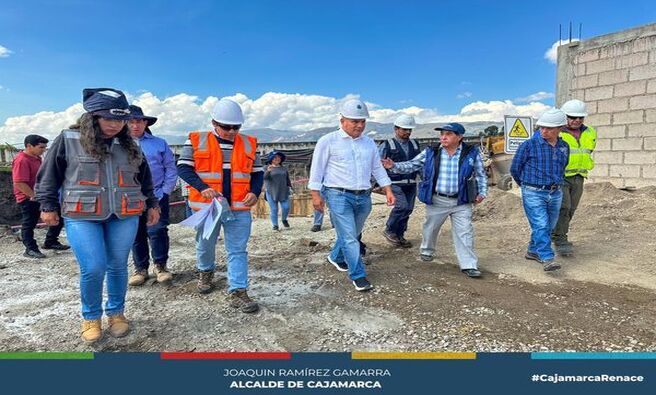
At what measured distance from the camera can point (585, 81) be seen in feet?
29.1

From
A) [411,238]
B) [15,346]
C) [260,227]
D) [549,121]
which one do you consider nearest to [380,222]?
[411,238]

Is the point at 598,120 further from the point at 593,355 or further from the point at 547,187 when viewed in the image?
the point at 593,355

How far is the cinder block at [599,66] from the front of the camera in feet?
27.8

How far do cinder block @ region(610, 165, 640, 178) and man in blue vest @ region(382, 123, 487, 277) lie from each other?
5.59 metres

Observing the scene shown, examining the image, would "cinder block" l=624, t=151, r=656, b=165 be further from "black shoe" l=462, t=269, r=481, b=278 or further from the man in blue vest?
"black shoe" l=462, t=269, r=481, b=278

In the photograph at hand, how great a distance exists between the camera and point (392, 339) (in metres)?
3.14

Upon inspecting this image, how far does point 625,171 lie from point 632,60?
2.06m

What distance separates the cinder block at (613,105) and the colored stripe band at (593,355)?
7.00 meters

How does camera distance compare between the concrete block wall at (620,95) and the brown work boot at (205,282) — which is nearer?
the brown work boot at (205,282)

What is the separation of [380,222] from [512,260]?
313 cm

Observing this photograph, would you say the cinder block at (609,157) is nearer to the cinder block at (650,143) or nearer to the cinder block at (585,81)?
the cinder block at (650,143)

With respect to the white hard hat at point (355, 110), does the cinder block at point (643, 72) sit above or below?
above

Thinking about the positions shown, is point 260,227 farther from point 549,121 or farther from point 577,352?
point 577,352

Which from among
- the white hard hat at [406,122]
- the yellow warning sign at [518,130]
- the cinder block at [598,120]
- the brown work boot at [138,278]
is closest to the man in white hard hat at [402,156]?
the white hard hat at [406,122]
